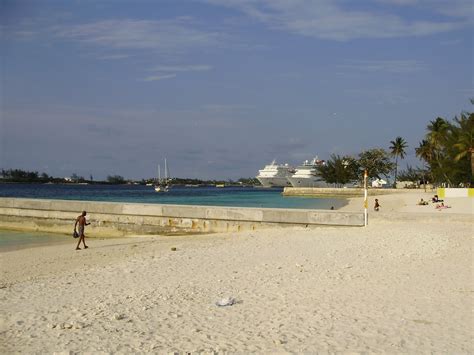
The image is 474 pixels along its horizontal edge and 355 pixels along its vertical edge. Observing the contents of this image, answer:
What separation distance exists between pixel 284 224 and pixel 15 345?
48.2ft

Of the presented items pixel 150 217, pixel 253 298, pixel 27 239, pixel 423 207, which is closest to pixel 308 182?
pixel 423 207

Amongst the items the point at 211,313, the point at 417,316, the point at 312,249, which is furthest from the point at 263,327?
the point at 312,249

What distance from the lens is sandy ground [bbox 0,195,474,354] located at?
655 cm

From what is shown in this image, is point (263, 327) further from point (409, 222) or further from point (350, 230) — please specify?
point (409, 222)

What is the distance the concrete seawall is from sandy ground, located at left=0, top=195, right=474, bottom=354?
4.57 metres

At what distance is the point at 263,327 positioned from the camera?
7.10 m

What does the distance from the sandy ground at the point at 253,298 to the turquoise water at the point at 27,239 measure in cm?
608

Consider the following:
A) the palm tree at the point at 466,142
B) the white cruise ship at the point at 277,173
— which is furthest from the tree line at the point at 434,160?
the white cruise ship at the point at 277,173

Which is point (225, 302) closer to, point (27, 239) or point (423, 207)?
point (27, 239)

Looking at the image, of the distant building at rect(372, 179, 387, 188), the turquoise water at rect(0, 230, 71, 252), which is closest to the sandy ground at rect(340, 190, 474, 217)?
the turquoise water at rect(0, 230, 71, 252)

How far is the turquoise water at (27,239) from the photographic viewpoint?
21.1 meters

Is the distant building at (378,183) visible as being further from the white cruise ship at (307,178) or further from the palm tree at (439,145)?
the palm tree at (439,145)

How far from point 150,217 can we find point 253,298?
15770 mm

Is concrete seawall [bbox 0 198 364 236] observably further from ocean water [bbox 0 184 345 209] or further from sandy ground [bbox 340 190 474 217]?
ocean water [bbox 0 184 345 209]
